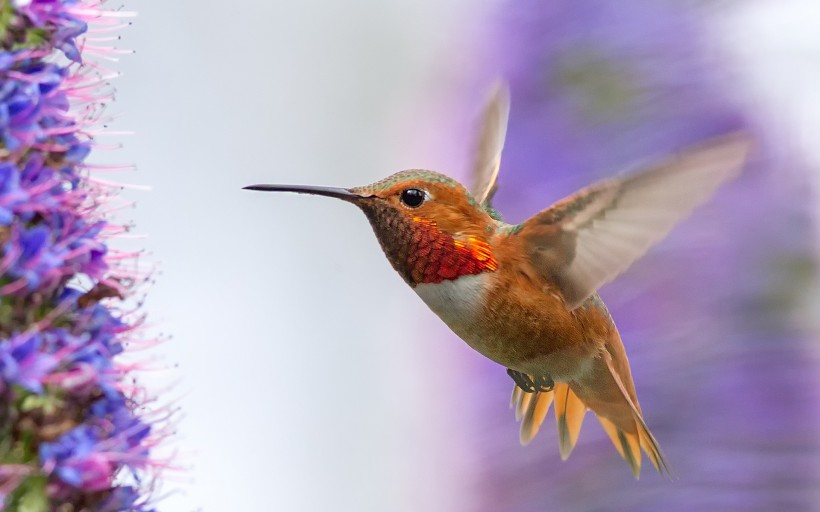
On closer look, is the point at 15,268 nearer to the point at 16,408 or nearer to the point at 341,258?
the point at 16,408

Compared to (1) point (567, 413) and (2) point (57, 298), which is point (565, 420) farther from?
(2) point (57, 298)

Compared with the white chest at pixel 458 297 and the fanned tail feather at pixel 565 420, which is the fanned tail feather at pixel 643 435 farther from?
the white chest at pixel 458 297

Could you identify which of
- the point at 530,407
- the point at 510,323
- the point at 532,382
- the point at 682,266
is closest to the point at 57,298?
the point at 510,323

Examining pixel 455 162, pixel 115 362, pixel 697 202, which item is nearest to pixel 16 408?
pixel 115 362

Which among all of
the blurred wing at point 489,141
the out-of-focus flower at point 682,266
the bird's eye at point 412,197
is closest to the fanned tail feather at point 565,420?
the blurred wing at point 489,141

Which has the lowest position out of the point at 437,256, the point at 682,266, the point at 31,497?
the point at 682,266

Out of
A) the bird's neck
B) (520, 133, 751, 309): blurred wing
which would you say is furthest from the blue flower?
(520, 133, 751, 309): blurred wing

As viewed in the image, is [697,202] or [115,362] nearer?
[115,362]
